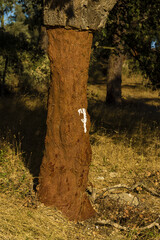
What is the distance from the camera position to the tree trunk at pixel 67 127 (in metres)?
4.41

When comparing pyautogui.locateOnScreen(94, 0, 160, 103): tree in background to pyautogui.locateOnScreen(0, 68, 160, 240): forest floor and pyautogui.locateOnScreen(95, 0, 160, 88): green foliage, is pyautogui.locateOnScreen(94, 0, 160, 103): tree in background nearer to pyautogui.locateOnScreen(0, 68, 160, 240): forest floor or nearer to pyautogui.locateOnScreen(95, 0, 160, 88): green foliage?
pyautogui.locateOnScreen(95, 0, 160, 88): green foliage

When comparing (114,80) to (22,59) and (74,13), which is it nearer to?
(22,59)

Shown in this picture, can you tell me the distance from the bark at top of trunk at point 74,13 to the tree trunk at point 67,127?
0.37ft

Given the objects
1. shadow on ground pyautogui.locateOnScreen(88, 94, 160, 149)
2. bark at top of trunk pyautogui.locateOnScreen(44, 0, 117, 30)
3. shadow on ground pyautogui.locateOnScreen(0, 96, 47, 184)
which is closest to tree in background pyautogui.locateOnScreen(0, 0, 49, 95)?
shadow on ground pyautogui.locateOnScreen(0, 96, 47, 184)

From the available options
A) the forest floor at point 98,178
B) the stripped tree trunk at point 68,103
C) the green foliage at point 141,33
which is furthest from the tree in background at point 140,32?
the stripped tree trunk at point 68,103

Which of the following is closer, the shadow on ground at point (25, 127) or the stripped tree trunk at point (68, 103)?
the stripped tree trunk at point (68, 103)

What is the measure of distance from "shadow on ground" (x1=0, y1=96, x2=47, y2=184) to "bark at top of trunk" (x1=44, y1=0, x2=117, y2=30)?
3055 millimetres

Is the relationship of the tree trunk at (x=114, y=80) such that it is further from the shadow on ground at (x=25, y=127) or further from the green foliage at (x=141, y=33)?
the green foliage at (x=141, y=33)

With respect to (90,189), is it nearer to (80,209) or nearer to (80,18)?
(80,209)

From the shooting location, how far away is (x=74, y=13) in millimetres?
4309

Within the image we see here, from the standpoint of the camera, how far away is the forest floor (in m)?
4.34

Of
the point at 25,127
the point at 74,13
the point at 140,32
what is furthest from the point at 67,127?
the point at 140,32

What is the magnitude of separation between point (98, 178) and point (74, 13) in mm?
3725

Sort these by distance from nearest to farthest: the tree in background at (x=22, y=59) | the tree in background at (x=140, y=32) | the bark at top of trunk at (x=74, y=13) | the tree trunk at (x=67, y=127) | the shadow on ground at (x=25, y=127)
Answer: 1. the bark at top of trunk at (x=74, y=13)
2. the tree trunk at (x=67, y=127)
3. the shadow on ground at (x=25, y=127)
4. the tree in background at (x=140, y=32)
5. the tree in background at (x=22, y=59)
